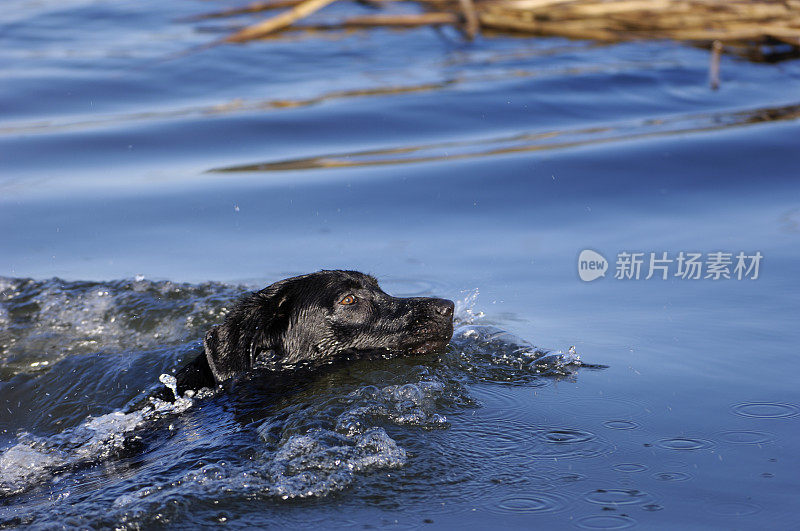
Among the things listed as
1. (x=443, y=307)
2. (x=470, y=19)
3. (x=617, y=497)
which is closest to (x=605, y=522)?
(x=617, y=497)

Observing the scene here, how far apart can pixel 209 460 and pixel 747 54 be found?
12.8 m

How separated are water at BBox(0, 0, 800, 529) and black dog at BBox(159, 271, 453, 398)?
171 mm

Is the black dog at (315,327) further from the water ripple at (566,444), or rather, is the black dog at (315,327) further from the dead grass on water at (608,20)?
the dead grass on water at (608,20)

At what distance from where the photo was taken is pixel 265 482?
4.07m

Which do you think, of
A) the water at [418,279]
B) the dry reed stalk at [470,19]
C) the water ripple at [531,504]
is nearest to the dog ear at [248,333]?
the water at [418,279]

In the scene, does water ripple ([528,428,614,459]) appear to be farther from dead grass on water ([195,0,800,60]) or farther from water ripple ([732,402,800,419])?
dead grass on water ([195,0,800,60])

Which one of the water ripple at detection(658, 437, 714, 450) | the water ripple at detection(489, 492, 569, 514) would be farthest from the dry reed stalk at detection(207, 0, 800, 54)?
the water ripple at detection(489, 492, 569, 514)

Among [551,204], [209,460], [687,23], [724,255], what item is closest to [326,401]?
[209,460]

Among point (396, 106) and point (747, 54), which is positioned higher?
point (747, 54)

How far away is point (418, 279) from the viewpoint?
704 cm

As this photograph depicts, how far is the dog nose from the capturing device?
18.0ft

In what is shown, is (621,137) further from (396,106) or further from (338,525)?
(338,525)

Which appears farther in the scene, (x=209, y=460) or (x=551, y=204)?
(x=551, y=204)

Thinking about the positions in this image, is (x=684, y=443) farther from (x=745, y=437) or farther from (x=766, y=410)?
(x=766, y=410)
